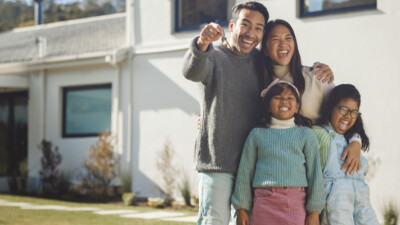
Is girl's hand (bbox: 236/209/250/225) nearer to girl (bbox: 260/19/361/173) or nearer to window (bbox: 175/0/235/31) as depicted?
girl (bbox: 260/19/361/173)

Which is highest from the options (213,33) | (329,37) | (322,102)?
(329,37)

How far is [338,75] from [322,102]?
524 cm

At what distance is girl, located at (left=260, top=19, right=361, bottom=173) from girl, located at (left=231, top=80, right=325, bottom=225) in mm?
162

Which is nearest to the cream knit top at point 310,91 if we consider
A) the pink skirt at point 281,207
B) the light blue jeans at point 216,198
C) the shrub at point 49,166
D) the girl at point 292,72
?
the girl at point 292,72

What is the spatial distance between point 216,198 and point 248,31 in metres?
0.97

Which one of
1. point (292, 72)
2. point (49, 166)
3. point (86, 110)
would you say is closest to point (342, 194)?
point (292, 72)

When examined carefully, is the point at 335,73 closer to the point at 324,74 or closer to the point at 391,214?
the point at 391,214

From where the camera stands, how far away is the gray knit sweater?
3447 mm

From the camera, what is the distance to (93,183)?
11.4 meters

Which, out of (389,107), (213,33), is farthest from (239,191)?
(389,107)

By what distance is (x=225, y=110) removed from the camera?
3.45m

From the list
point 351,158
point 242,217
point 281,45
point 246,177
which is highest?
point 281,45

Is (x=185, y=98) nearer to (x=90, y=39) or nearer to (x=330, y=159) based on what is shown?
(x=90, y=39)

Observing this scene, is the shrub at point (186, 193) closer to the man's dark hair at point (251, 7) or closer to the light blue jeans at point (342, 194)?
the light blue jeans at point (342, 194)
